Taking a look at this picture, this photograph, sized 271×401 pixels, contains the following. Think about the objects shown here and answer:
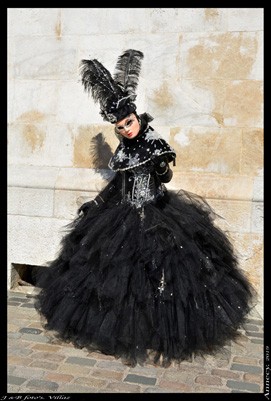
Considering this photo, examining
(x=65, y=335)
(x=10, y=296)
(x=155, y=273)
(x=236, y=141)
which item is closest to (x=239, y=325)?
(x=155, y=273)

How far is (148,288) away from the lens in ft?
10.7

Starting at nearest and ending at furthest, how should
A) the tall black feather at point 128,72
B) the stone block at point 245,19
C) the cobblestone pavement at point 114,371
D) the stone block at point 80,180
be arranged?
the cobblestone pavement at point 114,371 < the tall black feather at point 128,72 < the stone block at point 245,19 < the stone block at point 80,180

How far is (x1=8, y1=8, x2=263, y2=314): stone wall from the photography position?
4.07 m

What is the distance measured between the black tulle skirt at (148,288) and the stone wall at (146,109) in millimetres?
574

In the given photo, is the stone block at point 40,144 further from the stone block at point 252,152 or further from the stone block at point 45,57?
the stone block at point 252,152

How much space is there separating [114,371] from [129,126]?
5.48 feet

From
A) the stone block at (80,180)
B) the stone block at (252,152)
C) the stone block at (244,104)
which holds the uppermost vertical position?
the stone block at (244,104)

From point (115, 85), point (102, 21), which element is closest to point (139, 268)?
point (115, 85)

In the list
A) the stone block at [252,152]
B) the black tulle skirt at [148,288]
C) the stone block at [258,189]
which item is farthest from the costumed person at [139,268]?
the stone block at [252,152]

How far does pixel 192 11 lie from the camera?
4098 millimetres

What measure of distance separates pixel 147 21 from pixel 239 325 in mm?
2676

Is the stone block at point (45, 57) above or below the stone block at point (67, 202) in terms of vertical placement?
above

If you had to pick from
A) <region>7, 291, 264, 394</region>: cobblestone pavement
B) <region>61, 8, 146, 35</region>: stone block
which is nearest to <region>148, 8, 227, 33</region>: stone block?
<region>61, 8, 146, 35</region>: stone block

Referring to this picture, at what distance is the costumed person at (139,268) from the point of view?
3.23m
